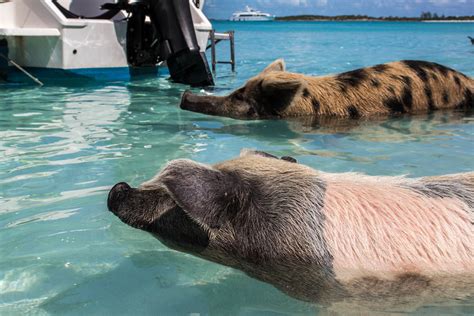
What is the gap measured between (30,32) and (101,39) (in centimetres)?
132

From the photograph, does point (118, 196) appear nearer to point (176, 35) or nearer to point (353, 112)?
point (353, 112)

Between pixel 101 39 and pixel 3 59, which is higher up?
pixel 101 39

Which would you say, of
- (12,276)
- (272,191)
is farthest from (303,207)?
(12,276)

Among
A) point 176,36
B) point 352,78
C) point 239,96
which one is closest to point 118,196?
point 239,96

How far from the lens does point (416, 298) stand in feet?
8.63

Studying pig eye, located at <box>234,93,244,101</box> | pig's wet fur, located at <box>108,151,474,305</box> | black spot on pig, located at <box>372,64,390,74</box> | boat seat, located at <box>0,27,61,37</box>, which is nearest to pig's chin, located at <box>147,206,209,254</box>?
pig's wet fur, located at <box>108,151,474,305</box>

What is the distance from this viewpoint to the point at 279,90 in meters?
7.50

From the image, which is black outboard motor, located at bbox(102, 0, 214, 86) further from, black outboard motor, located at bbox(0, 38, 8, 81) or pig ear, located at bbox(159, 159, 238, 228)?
pig ear, located at bbox(159, 159, 238, 228)

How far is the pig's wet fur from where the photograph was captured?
2.64 meters

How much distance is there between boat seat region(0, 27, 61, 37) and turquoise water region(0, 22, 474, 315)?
959 millimetres

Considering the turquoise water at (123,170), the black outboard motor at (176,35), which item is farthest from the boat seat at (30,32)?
the black outboard motor at (176,35)

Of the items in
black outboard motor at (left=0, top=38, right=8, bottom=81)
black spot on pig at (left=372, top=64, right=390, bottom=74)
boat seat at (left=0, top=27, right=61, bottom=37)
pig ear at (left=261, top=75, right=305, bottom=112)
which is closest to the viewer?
pig ear at (left=261, top=75, right=305, bottom=112)

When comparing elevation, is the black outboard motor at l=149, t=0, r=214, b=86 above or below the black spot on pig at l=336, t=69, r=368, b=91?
above

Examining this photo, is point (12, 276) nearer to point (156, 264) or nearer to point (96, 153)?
point (156, 264)
